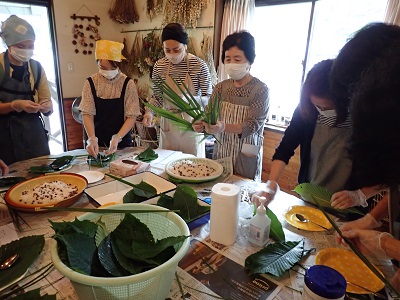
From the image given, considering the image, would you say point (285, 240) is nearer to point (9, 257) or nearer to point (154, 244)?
point (154, 244)

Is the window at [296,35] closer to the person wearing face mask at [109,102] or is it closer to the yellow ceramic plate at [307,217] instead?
the person wearing face mask at [109,102]

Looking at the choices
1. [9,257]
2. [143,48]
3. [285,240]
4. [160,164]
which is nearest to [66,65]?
[143,48]

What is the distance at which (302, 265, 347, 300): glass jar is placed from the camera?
22.5 inches

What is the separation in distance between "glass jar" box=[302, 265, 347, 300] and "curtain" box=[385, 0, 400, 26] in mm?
2332

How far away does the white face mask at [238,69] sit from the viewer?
175cm

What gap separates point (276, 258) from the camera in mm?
829

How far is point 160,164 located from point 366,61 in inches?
49.5

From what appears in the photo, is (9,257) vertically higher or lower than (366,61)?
lower

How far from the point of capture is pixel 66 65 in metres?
3.94

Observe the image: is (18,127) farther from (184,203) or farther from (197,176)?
(184,203)

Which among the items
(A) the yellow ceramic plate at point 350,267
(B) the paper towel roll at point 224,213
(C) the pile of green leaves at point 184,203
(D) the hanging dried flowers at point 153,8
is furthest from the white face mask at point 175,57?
(D) the hanging dried flowers at point 153,8

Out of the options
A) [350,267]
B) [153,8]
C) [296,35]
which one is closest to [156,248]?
[350,267]

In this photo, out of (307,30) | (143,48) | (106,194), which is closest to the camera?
(106,194)

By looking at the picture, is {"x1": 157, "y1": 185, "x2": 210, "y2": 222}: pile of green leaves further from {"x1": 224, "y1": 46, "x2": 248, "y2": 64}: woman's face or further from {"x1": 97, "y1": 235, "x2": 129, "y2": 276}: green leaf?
{"x1": 224, "y1": 46, "x2": 248, "y2": 64}: woman's face
